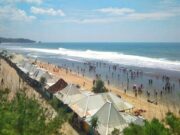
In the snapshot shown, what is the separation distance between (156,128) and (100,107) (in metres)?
14.0

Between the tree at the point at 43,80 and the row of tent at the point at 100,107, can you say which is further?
the tree at the point at 43,80

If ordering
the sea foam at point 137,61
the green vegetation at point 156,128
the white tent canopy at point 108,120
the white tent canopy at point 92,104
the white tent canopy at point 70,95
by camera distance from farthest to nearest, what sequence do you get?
the sea foam at point 137,61, the white tent canopy at point 70,95, the white tent canopy at point 92,104, the white tent canopy at point 108,120, the green vegetation at point 156,128

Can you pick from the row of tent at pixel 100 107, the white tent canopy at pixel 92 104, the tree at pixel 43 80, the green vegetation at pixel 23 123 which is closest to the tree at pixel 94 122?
the row of tent at pixel 100 107

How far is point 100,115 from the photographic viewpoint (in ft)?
75.4

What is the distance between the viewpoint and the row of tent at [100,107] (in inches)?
865

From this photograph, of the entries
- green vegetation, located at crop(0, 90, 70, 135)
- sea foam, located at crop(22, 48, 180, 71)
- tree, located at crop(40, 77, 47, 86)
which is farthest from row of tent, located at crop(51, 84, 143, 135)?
sea foam, located at crop(22, 48, 180, 71)

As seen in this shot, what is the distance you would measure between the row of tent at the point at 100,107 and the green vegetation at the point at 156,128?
29.2 ft

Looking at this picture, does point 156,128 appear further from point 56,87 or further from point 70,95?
point 56,87

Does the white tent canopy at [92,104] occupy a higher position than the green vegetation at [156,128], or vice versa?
the green vegetation at [156,128]

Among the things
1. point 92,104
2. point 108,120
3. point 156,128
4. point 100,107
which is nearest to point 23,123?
point 156,128

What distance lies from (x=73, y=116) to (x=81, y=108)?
5.34 feet

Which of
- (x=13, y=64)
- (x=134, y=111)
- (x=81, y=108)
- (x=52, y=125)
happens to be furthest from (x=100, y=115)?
(x=13, y=64)

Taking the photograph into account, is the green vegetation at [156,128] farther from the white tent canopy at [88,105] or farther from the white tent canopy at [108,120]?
the white tent canopy at [88,105]

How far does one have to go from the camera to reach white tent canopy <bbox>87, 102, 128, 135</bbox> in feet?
70.0
